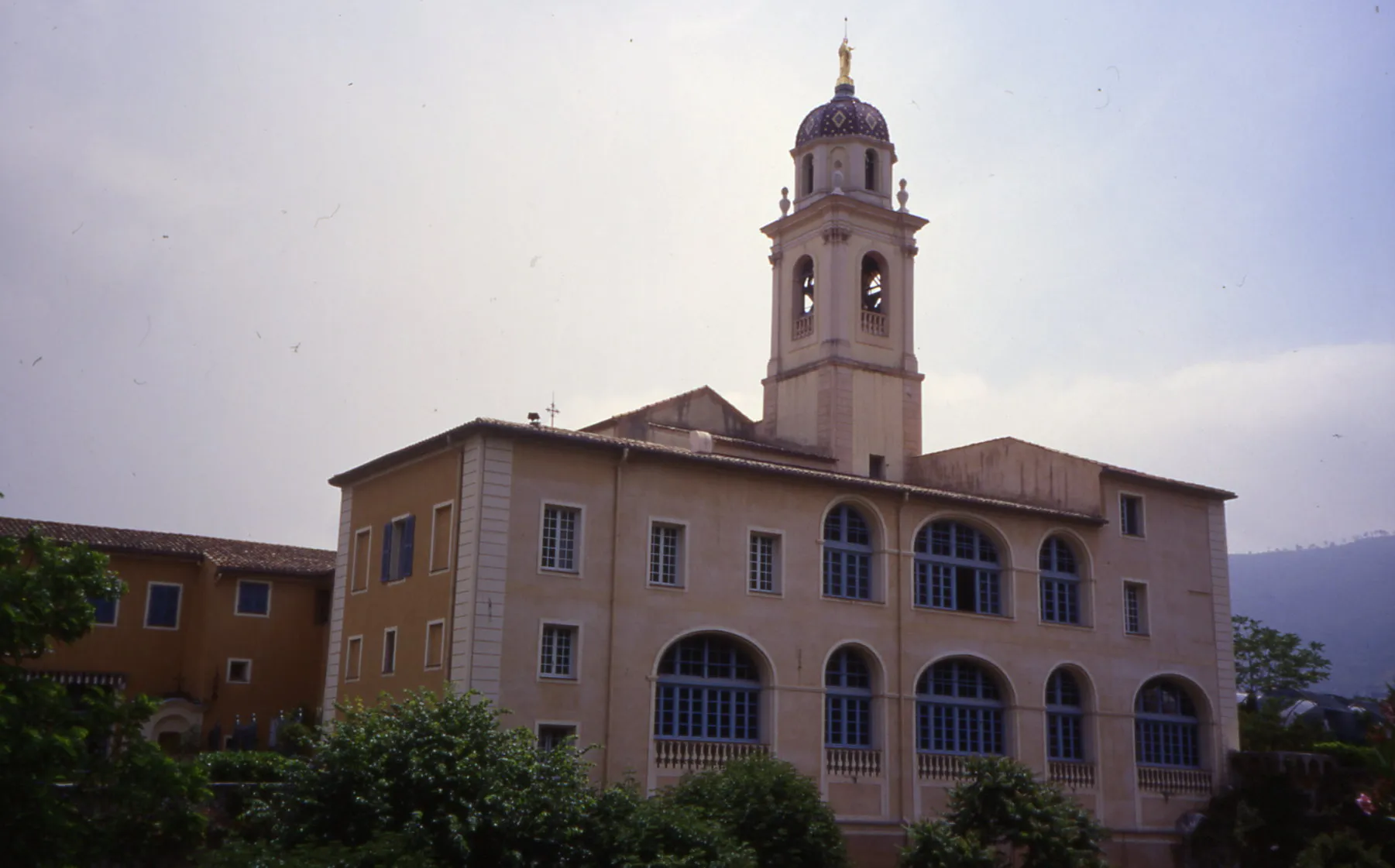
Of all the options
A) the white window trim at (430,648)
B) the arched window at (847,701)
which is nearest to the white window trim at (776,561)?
the arched window at (847,701)

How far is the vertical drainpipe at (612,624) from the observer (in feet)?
100

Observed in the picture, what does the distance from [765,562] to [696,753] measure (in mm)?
4811

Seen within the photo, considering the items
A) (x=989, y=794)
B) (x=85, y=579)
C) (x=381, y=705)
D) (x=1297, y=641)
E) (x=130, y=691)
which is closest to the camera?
(x=85, y=579)

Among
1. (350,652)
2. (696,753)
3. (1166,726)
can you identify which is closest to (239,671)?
(350,652)

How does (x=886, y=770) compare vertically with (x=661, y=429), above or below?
below

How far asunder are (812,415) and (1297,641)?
126 ft

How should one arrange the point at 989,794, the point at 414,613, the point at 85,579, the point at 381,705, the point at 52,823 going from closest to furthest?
1. the point at 52,823
2. the point at 85,579
3. the point at 381,705
4. the point at 989,794
5. the point at 414,613

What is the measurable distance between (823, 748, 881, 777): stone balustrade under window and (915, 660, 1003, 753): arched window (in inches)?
56.4

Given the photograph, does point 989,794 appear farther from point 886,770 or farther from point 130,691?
point 130,691

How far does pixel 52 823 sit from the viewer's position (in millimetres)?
20844

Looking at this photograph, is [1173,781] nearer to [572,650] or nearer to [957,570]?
[957,570]

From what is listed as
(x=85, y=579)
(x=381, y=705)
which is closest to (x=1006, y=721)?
(x=381, y=705)

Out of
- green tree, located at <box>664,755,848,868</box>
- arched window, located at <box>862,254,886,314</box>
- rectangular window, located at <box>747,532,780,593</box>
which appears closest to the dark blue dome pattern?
arched window, located at <box>862,254,886,314</box>

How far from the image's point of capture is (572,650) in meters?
30.9
